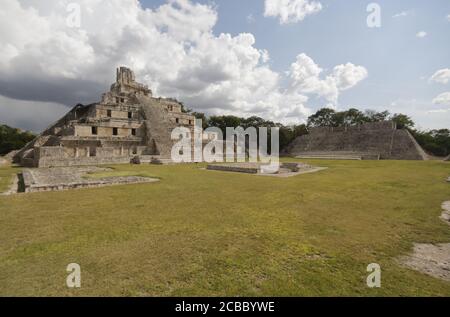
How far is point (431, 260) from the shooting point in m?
3.76

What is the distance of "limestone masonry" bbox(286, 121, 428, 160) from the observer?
34.8 meters

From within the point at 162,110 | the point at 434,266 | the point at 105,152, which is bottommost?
the point at 434,266

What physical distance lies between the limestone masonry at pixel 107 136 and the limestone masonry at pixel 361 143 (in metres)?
25.3

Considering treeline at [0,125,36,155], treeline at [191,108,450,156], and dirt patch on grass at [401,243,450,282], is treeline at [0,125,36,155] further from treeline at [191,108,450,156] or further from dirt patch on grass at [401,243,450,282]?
dirt patch on grass at [401,243,450,282]

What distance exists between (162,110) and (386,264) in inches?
1381

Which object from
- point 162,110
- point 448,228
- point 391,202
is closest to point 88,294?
point 448,228

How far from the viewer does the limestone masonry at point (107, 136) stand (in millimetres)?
20344

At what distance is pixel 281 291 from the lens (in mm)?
2791

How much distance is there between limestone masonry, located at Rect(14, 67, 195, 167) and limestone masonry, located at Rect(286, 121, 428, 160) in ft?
83.0

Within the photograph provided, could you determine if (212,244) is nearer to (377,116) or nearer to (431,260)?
(431,260)

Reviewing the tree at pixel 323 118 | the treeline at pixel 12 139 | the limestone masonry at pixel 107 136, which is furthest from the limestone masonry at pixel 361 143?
the treeline at pixel 12 139

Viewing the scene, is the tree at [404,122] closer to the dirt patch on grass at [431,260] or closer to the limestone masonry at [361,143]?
the limestone masonry at [361,143]

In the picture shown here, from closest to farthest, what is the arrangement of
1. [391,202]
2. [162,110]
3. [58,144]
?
[391,202] < [58,144] < [162,110]
